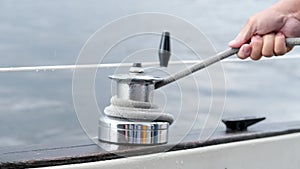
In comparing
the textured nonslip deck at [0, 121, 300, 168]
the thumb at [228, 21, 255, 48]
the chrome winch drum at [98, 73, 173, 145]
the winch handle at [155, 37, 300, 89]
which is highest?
the thumb at [228, 21, 255, 48]

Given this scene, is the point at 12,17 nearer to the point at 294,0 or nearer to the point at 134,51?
the point at 134,51

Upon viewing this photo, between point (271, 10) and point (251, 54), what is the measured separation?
5.5 inches

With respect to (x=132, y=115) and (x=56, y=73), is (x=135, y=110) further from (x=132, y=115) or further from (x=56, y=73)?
(x=56, y=73)

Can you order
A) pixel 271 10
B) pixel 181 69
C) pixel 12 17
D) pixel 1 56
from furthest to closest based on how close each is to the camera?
pixel 12 17, pixel 1 56, pixel 271 10, pixel 181 69

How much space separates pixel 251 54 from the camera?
105cm

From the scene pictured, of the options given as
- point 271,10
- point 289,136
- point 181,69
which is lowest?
point 289,136

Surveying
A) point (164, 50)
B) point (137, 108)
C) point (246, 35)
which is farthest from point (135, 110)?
point (246, 35)

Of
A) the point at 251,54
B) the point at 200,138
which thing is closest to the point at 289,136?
the point at 200,138

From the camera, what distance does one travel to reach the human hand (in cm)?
105

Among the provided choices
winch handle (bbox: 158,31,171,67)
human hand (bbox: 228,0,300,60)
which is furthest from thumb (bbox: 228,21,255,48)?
winch handle (bbox: 158,31,171,67)

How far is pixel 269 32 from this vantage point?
109cm

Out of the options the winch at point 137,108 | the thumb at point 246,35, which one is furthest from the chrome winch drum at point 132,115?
the thumb at point 246,35

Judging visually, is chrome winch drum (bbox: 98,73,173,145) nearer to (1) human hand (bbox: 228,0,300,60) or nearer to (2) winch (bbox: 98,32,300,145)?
(2) winch (bbox: 98,32,300,145)

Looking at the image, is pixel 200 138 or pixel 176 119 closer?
pixel 176 119
